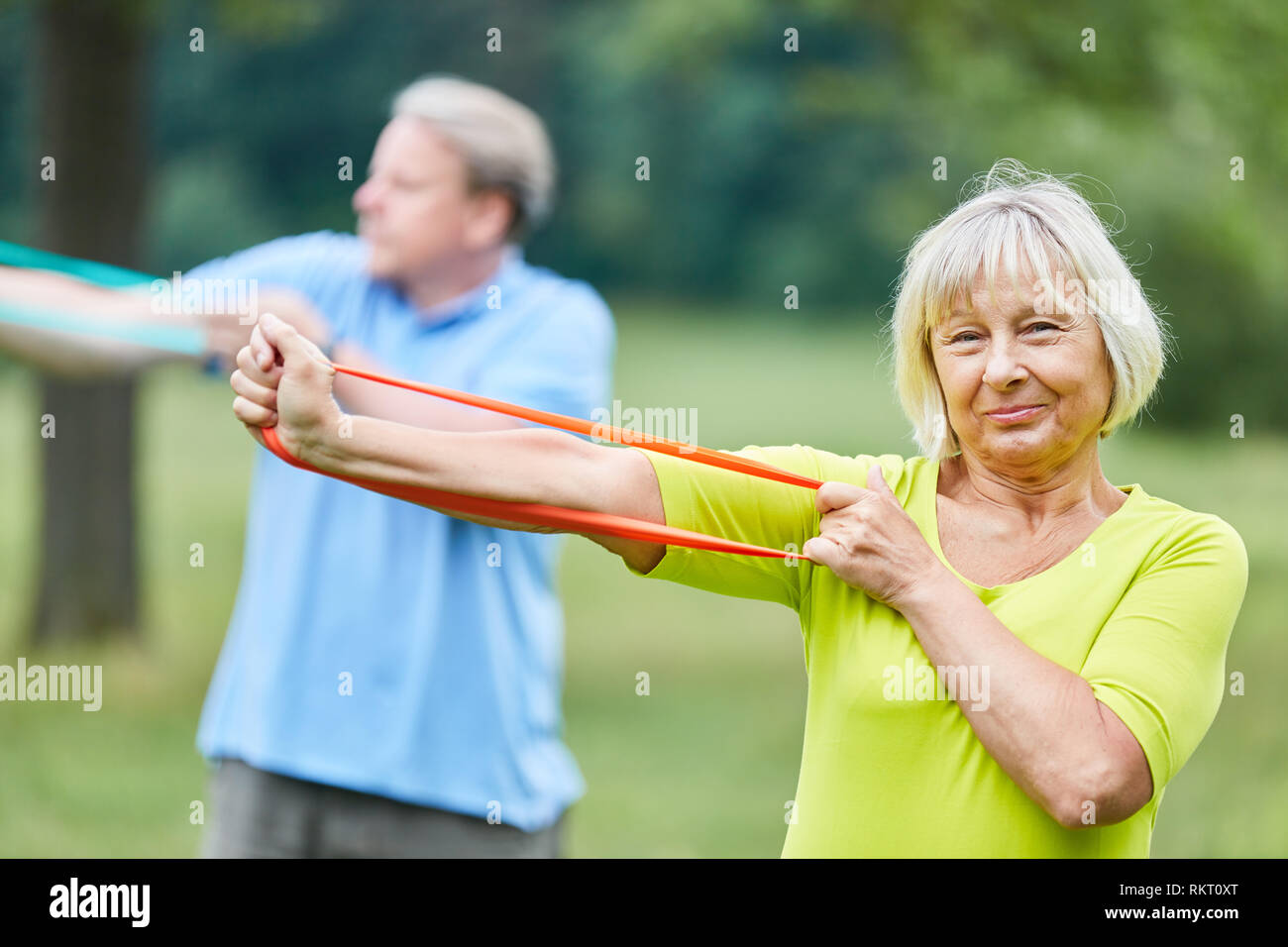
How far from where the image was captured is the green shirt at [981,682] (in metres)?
2.07

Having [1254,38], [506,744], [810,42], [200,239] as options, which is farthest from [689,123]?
[506,744]

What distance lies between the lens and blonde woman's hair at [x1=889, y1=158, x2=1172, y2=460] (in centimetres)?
216

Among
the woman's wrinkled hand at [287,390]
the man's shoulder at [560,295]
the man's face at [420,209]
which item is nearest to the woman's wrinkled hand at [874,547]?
the woman's wrinkled hand at [287,390]

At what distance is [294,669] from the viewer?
351cm

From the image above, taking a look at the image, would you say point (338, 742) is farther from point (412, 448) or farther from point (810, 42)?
point (810, 42)

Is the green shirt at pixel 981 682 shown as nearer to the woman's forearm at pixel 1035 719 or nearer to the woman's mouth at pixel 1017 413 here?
the woman's forearm at pixel 1035 719

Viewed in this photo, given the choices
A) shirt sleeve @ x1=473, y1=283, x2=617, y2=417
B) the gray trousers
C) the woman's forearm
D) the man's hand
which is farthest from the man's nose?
the woman's forearm

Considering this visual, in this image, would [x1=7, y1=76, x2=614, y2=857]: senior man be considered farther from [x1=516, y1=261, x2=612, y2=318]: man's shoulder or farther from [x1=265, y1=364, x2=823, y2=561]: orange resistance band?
[x1=265, y1=364, x2=823, y2=561]: orange resistance band

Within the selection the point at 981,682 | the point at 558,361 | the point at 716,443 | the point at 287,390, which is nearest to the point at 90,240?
the point at 558,361

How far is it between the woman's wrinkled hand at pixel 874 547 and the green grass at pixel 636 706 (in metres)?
0.80

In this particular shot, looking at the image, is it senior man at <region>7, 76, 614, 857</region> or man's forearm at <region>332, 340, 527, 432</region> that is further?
senior man at <region>7, 76, 614, 857</region>

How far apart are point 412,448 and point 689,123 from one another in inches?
1182

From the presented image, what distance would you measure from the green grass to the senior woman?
2.42 ft

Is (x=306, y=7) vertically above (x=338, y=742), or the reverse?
(x=306, y=7)
